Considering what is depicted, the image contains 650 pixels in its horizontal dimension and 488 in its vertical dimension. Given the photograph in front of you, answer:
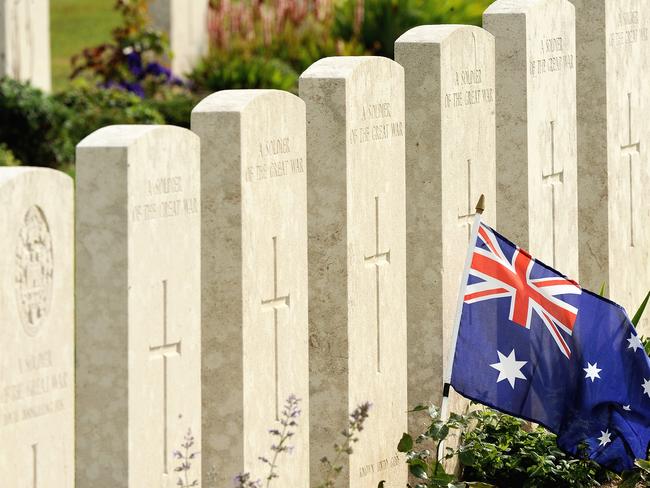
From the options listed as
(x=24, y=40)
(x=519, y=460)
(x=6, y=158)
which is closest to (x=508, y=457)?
(x=519, y=460)

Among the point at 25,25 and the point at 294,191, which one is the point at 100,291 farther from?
the point at 25,25

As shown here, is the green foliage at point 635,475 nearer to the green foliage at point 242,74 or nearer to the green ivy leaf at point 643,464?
the green ivy leaf at point 643,464

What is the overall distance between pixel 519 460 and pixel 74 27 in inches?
641

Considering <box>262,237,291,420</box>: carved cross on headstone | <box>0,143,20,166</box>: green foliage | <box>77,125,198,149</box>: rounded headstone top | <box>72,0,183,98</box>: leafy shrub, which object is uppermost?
<box>72,0,183,98</box>: leafy shrub

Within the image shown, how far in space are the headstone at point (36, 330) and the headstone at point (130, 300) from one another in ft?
0.45

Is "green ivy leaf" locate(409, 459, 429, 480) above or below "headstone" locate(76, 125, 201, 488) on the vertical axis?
below

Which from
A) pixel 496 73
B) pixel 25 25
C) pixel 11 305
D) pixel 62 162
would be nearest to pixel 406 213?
pixel 496 73

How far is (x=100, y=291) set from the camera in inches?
187

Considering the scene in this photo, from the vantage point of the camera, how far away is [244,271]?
5.32m

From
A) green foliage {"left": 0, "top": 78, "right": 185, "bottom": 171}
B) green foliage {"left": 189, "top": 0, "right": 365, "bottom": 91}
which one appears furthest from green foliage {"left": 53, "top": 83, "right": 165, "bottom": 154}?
green foliage {"left": 189, "top": 0, "right": 365, "bottom": 91}

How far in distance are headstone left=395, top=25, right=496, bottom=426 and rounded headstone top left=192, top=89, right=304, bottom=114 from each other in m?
1.10

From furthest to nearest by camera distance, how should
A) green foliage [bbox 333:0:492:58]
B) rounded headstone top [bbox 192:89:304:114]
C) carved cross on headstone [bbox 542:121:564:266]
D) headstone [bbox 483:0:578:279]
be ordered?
green foliage [bbox 333:0:492:58], carved cross on headstone [bbox 542:121:564:266], headstone [bbox 483:0:578:279], rounded headstone top [bbox 192:89:304:114]

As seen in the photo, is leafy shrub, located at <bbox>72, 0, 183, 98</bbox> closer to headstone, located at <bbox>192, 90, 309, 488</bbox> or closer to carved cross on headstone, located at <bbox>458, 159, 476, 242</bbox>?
carved cross on headstone, located at <bbox>458, 159, 476, 242</bbox>

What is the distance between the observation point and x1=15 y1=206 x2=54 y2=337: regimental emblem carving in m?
4.41
